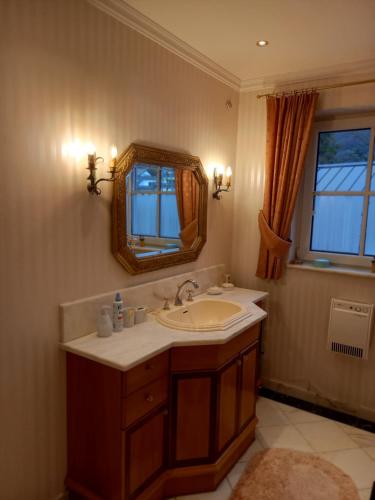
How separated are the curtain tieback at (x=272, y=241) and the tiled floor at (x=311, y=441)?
49.0 inches

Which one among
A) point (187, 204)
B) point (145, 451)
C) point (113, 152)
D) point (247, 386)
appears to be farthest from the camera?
point (187, 204)

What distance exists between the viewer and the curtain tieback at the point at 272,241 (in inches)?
113

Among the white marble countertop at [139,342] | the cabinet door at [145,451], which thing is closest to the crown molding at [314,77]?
the white marble countertop at [139,342]

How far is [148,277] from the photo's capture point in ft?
7.58

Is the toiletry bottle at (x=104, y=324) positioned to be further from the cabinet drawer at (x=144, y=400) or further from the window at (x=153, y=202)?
the window at (x=153, y=202)

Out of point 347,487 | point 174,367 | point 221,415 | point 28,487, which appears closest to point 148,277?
point 174,367

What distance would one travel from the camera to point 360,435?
2.56m

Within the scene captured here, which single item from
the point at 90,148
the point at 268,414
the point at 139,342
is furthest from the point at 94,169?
the point at 268,414

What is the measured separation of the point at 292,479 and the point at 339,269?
1513 mm

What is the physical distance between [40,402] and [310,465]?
5.46 ft

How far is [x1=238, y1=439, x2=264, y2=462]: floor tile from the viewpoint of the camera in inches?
90.2

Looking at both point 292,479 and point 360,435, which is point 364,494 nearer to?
point 292,479

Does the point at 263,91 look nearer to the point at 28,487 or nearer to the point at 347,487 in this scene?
the point at 347,487

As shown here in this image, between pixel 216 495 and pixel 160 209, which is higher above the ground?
pixel 160 209
